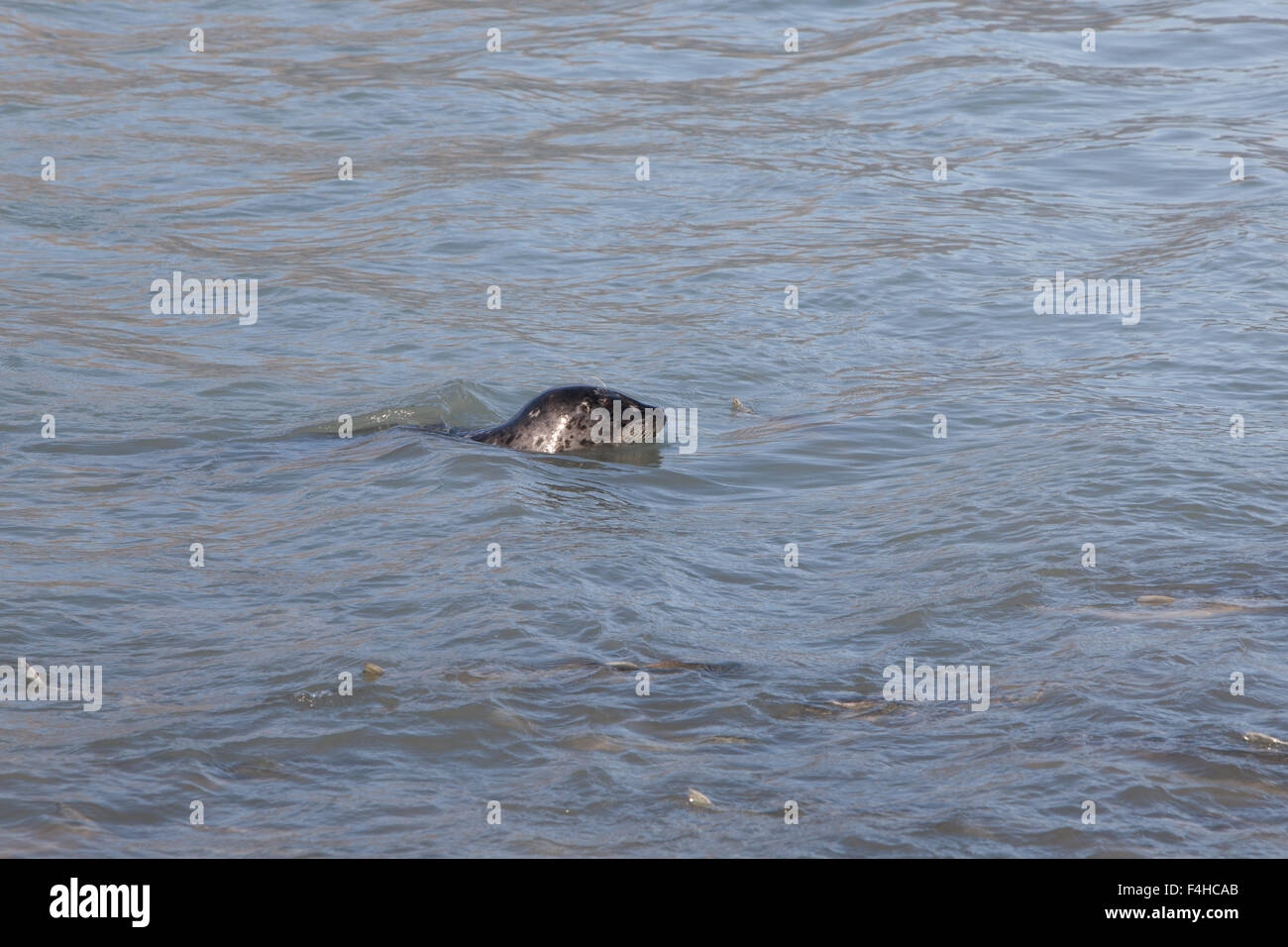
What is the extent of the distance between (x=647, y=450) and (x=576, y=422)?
15.9 inches

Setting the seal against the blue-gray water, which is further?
the seal

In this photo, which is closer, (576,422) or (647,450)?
(576,422)

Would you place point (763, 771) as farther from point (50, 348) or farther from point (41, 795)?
Result: point (50, 348)

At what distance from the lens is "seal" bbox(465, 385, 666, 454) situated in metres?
7.10

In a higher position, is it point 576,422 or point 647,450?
point 576,422

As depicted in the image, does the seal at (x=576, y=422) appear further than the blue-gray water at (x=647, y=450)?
Yes

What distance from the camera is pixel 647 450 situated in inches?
286

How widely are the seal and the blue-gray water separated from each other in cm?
15

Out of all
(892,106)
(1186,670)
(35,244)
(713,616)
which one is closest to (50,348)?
(35,244)

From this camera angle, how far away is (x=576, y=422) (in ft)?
23.3

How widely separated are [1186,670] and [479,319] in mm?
5868

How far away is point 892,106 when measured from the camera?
1412cm

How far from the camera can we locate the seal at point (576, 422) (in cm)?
710

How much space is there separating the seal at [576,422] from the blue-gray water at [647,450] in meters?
0.15
